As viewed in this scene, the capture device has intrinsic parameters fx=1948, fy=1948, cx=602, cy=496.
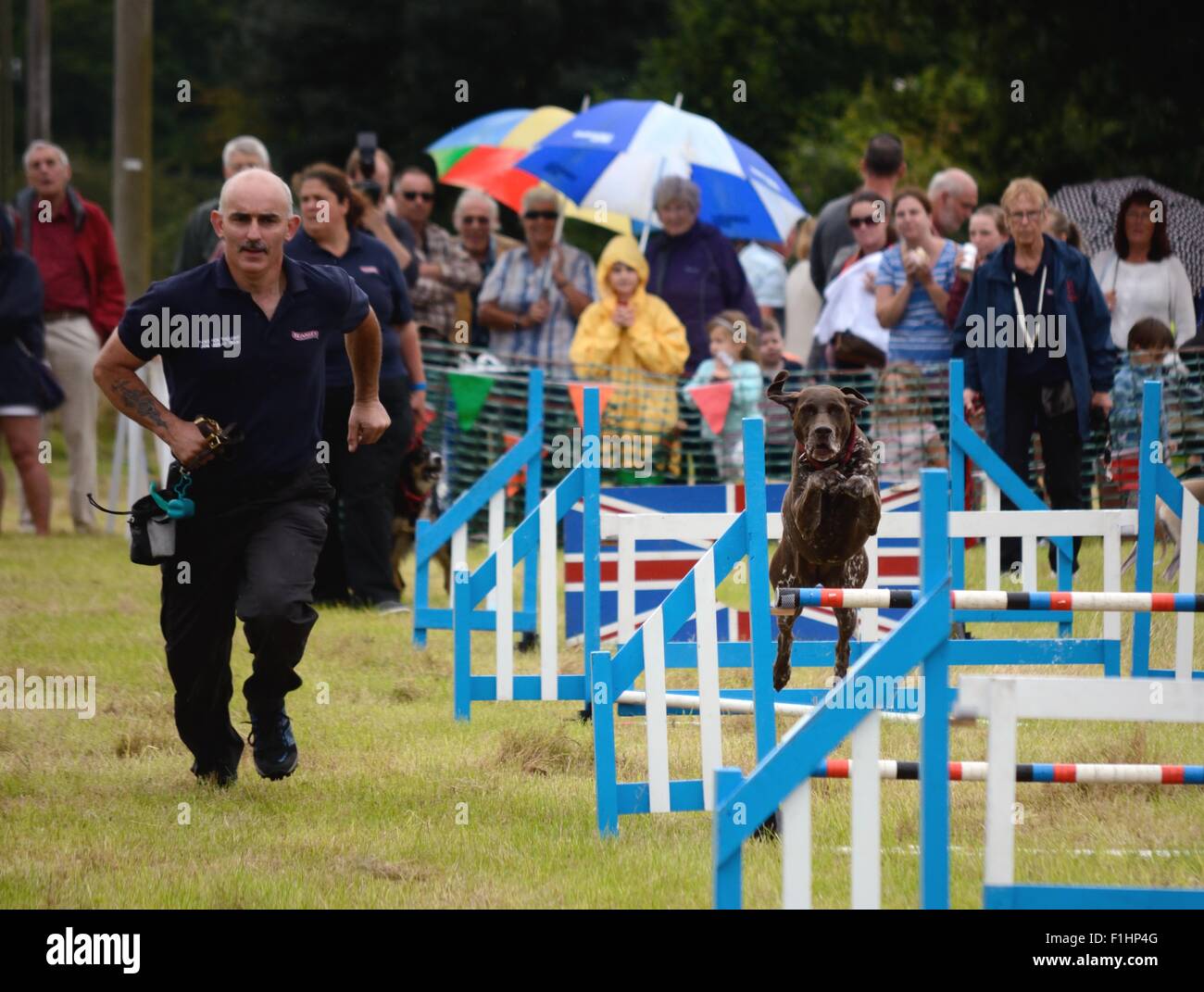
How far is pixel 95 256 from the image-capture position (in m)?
14.3

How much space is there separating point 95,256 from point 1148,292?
7437 millimetres

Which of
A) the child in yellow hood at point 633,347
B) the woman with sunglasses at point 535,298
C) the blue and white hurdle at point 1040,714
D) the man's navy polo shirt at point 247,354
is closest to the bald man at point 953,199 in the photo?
the child in yellow hood at point 633,347

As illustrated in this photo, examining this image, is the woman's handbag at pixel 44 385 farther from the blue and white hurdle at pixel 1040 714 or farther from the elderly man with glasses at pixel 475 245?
the blue and white hurdle at pixel 1040 714

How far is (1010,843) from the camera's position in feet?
13.7

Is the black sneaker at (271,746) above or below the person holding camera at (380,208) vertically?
below

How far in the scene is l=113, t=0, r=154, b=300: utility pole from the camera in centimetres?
1766

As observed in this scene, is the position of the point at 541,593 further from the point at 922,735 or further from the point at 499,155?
the point at 499,155

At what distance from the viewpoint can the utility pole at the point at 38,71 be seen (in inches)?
1161

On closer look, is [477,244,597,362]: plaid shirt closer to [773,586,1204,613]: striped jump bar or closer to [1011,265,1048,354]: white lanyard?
[1011,265,1048,354]: white lanyard

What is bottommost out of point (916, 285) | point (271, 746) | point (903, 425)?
point (271, 746)

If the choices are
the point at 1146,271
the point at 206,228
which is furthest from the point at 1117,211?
the point at 206,228

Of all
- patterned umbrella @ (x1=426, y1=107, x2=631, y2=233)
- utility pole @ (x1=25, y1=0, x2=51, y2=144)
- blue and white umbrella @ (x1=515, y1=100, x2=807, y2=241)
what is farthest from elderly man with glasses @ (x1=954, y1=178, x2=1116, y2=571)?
utility pole @ (x1=25, y1=0, x2=51, y2=144)

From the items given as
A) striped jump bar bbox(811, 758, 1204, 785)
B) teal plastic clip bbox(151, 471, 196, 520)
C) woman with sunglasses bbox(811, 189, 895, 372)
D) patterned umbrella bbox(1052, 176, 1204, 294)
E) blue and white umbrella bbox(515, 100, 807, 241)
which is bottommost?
striped jump bar bbox(811, 758, 1204, 785)

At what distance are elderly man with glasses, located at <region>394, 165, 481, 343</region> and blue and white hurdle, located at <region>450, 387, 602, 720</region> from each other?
5.48m
